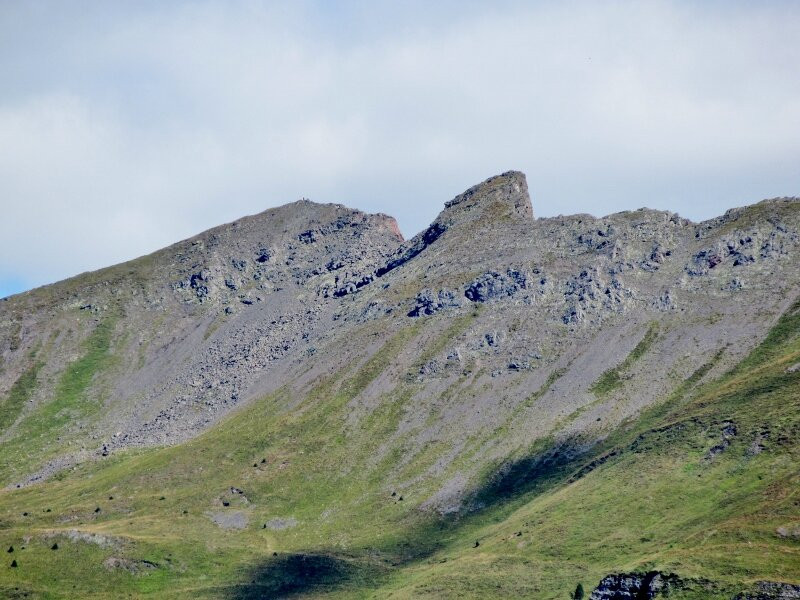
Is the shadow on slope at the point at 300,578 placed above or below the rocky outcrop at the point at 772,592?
below

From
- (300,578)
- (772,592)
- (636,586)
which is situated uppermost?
(636,586)

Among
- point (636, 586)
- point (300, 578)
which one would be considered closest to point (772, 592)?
point (636, 586)

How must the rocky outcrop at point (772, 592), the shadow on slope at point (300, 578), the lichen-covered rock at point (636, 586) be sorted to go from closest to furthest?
1. the rocky outcrop at point (772, 592)
2. the lichen-covered rock at point (636, 586)
3. the shadow on slope at point (300, 578)

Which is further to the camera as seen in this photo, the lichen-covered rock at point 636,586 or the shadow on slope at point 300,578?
the shadow on slope at point 300,578

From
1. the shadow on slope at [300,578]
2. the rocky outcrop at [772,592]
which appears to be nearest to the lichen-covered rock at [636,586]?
the rocky outcrop at [772,592]

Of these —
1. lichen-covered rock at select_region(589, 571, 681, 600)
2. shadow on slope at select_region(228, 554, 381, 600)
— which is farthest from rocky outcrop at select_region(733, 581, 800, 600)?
shadow on slope at select_region(228, 554, 381, 600)

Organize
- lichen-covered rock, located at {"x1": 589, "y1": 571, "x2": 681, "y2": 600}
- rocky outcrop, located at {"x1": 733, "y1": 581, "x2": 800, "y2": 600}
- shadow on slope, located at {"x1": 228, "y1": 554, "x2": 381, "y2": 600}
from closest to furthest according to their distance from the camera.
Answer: rocky outcrop, located at {"x1": 733, "y1": 581, "x2": 800, "y2": 600}
lichen-covered rock, located at {"x1": 589, "y1": 571, "x2": 681, "y2": 600}
shadow on slope, located at {"x1": 228, "y1": 554, "x2": 381, "y2": 600}

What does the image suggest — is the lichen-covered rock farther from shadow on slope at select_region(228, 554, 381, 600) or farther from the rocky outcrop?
shadow on slope at select_region(228, 554, 381, 600)

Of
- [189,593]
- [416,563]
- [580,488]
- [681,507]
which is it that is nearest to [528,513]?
[580,488]

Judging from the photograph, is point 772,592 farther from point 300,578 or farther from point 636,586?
point 300,578

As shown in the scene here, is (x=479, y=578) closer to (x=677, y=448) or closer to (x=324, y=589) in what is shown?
(x=324, y=589)

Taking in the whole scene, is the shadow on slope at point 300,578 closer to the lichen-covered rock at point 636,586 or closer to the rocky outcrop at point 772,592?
the lichen-covered rock at point 636,586

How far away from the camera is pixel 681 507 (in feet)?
552

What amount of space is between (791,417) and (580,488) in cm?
4456
